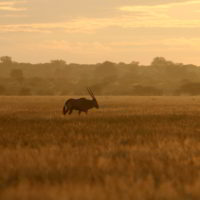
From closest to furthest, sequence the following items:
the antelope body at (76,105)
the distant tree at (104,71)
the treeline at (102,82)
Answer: the antelope body at (76,105), the treeline at (102,82), the distant tree at (104,71)

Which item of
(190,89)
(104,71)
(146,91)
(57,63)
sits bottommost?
(146,91)

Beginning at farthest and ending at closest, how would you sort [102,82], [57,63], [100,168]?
[57,63] < [102,82] < [100,168]

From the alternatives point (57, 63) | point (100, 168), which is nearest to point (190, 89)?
point (57, 63)

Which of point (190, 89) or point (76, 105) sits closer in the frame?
point (76, 105)

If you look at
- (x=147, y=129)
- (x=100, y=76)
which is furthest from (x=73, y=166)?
(x=100, y=76)

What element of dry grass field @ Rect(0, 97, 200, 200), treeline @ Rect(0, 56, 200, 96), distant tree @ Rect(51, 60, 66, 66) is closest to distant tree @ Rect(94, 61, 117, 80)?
treeline @ Rect(0, 56, 200, 96)

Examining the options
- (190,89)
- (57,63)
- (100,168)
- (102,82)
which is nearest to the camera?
(100,168)

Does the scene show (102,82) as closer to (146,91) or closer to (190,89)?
(146,91)

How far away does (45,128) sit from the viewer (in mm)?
18688

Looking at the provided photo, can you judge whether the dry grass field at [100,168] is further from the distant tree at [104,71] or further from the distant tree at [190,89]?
the distant tree at [104,71]

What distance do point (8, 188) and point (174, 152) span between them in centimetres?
455

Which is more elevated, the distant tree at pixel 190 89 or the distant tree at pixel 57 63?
the distant tree at pixel 57 63

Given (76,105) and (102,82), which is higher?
(102,82)

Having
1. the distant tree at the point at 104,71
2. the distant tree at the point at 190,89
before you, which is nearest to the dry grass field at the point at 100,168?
the distant tree at the point at 190,89
